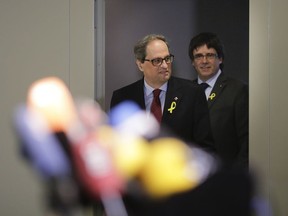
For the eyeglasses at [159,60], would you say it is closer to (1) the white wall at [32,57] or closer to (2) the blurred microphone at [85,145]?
(1) the white wall at [32,57]

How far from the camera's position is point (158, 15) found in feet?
4.93

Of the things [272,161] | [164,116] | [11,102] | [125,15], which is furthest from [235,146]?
[11,102]

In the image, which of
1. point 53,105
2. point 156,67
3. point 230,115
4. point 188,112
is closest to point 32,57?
point 156,67

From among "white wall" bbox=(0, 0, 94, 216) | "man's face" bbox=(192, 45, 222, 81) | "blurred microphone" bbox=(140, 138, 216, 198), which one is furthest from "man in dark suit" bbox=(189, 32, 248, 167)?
"blurred microphone" bbox=(140, 138, 216, 198)

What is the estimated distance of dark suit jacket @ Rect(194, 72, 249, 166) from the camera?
4.46ft

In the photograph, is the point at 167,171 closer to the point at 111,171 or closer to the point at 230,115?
the point at 111,171

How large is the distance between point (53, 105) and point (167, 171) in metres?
0.09

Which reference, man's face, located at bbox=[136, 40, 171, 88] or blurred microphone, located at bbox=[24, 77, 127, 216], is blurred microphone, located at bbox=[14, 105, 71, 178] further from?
man's face, located at bbox=[136, 40, 171, 88]

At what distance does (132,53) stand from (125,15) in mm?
148

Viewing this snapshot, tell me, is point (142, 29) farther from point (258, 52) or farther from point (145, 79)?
point (258, 52)

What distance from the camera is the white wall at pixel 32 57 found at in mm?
1455

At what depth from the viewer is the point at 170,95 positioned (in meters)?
1.25

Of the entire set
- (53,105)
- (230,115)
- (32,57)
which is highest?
(32,57)

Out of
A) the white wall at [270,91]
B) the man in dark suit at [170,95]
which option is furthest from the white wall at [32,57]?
the white wall at [270,91]
